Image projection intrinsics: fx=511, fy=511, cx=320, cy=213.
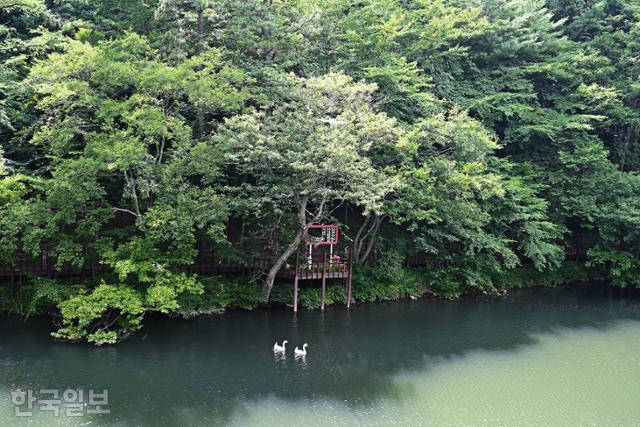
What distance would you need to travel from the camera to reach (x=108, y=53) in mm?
13836

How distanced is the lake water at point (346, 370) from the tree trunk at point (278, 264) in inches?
27.9

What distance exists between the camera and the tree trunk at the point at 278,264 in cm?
1536

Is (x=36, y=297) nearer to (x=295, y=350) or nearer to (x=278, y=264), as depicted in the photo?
(x=278, y=264)

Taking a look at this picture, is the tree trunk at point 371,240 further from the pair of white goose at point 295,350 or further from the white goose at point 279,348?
the white goose at point 279,348

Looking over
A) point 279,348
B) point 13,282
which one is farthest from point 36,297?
point 279,348

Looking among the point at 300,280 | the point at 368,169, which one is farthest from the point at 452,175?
the point at 300,280

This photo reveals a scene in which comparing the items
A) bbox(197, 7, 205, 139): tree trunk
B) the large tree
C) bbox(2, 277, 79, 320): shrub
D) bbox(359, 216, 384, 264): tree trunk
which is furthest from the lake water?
bbox(197, 7, 205, 139): tree trunk

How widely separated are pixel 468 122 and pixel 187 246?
395 inches

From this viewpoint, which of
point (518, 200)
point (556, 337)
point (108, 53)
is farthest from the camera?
point (518, 200)

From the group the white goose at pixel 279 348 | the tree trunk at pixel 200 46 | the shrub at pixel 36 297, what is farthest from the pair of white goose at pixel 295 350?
the tree trunk at pixel 200 46

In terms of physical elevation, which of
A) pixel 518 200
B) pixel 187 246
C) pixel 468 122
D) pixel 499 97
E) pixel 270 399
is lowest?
pixel 270 399

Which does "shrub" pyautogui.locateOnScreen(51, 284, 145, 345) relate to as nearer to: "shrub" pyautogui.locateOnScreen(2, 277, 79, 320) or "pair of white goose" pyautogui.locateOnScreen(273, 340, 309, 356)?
"shrub" pyautogui.locateOnScreen(2, 277, 79, 320)

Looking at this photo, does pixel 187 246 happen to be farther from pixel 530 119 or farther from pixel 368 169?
pixel 530 119

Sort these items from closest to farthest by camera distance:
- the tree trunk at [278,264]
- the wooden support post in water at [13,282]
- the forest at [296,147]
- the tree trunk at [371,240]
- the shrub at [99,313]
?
1. the shrub at [99,313]
2. the forest at [296,147]
3. the wooden support post in water at [13,282]
4. the tree trunk at [278,264]
5. the tree trunk at [371,240]
